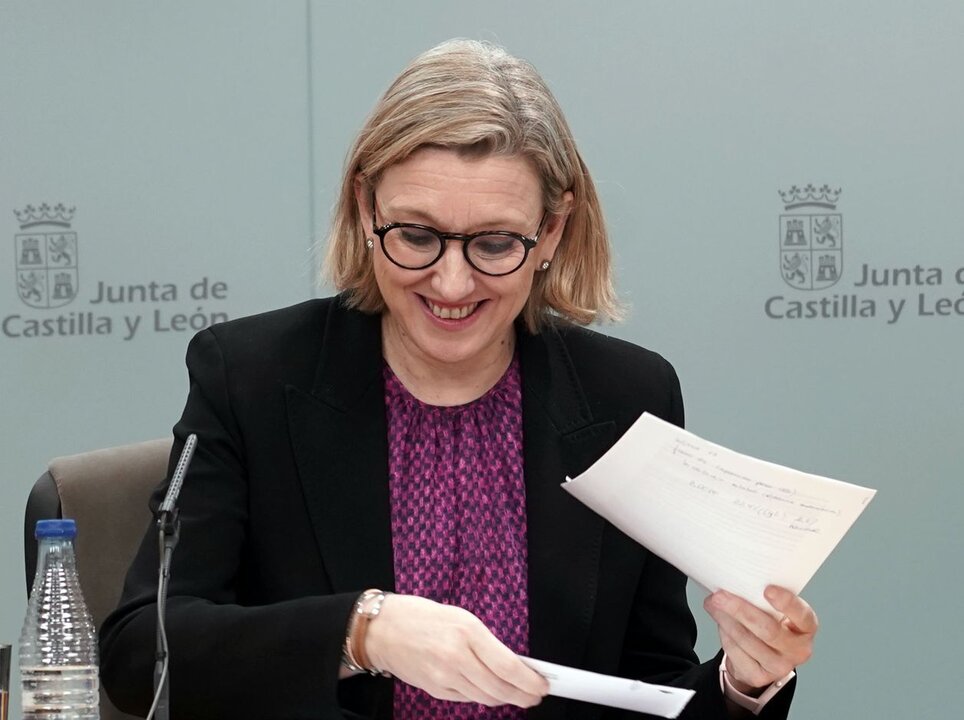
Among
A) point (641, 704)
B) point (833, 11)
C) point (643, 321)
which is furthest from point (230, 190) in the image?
point (641, 704)

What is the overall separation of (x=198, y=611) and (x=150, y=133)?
1.87 metres

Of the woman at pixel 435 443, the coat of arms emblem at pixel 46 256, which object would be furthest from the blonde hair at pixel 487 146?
the coat of arms emblem at pixel 46 256

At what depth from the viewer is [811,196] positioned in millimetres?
3213

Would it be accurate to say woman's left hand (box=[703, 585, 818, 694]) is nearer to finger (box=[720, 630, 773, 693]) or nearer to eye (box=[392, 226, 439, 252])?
finger (box=[720, 630, 773, 693])

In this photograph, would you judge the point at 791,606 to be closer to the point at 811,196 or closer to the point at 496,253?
the point at 496,253

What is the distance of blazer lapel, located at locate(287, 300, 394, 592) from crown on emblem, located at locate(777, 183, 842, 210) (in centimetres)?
154

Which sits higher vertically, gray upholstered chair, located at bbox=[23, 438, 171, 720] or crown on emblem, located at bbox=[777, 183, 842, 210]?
crown on emblem, located at bbox=[777, 183, 842, 210]

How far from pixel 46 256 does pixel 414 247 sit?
176 centimetres

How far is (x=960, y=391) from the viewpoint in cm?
321

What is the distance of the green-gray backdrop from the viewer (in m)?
3.20

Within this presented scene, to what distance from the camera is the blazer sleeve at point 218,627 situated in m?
1.57

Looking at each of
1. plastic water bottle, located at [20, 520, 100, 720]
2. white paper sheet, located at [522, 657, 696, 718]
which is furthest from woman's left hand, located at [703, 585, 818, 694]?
plastic water bottle, located at [20, 520, 100, 720]

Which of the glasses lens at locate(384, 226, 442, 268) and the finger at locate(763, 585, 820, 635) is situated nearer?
the finger at locate(763, 585, 820, 635)

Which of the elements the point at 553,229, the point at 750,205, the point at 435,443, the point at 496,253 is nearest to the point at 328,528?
the point at 435,443
